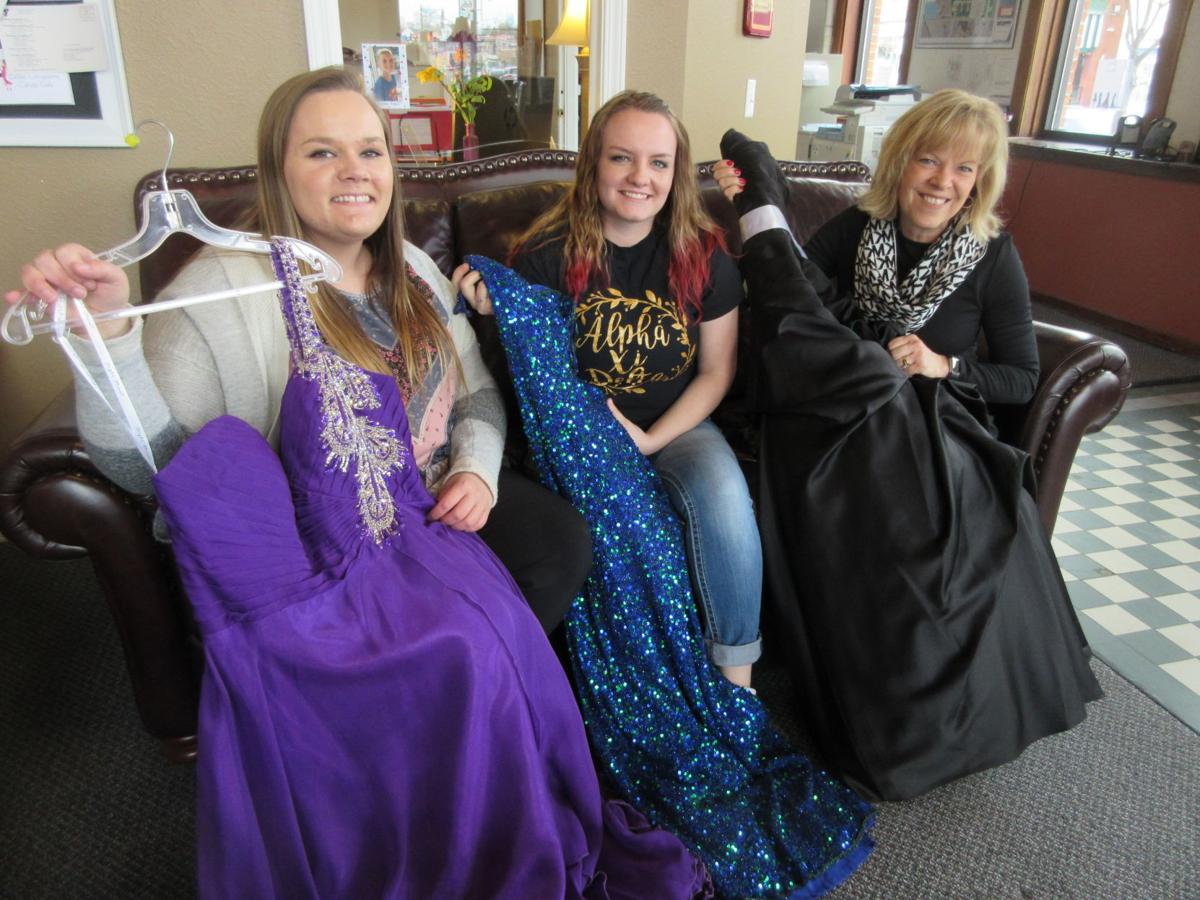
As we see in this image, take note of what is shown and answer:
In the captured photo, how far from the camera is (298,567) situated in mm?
1092

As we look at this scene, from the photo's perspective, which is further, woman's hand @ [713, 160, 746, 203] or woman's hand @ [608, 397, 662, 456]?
woman's hand @ [713, 160, 746, 203]

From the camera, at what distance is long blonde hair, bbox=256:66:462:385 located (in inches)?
49.5

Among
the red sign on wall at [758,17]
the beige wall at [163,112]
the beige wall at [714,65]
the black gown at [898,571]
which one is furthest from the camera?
the red sign on wall at [758,17]

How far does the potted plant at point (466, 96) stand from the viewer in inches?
135

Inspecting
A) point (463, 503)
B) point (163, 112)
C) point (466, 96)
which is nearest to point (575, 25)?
point (466, 96)

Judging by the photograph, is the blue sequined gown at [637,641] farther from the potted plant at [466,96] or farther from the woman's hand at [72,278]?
the potted plant at [466,96]

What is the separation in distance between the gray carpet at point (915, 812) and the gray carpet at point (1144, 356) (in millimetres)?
2268

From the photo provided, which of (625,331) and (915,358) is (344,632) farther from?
(915,358)

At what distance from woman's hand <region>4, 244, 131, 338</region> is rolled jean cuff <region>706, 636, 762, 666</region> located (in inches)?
43.7

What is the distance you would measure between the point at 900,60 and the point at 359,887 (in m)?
6.12

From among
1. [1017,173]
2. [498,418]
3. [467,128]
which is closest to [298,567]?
[498,418]

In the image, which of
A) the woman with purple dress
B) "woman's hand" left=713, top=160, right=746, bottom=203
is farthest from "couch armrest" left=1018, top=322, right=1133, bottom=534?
the woman with purple dress

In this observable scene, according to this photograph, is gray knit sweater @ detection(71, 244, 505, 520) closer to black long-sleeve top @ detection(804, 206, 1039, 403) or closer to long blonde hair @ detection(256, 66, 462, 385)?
long blonde hair @ detection(256, 66, 462, 385)

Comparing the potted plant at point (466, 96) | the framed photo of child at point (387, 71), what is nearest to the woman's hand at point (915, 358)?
the framed photo of child at point (387, 71)
